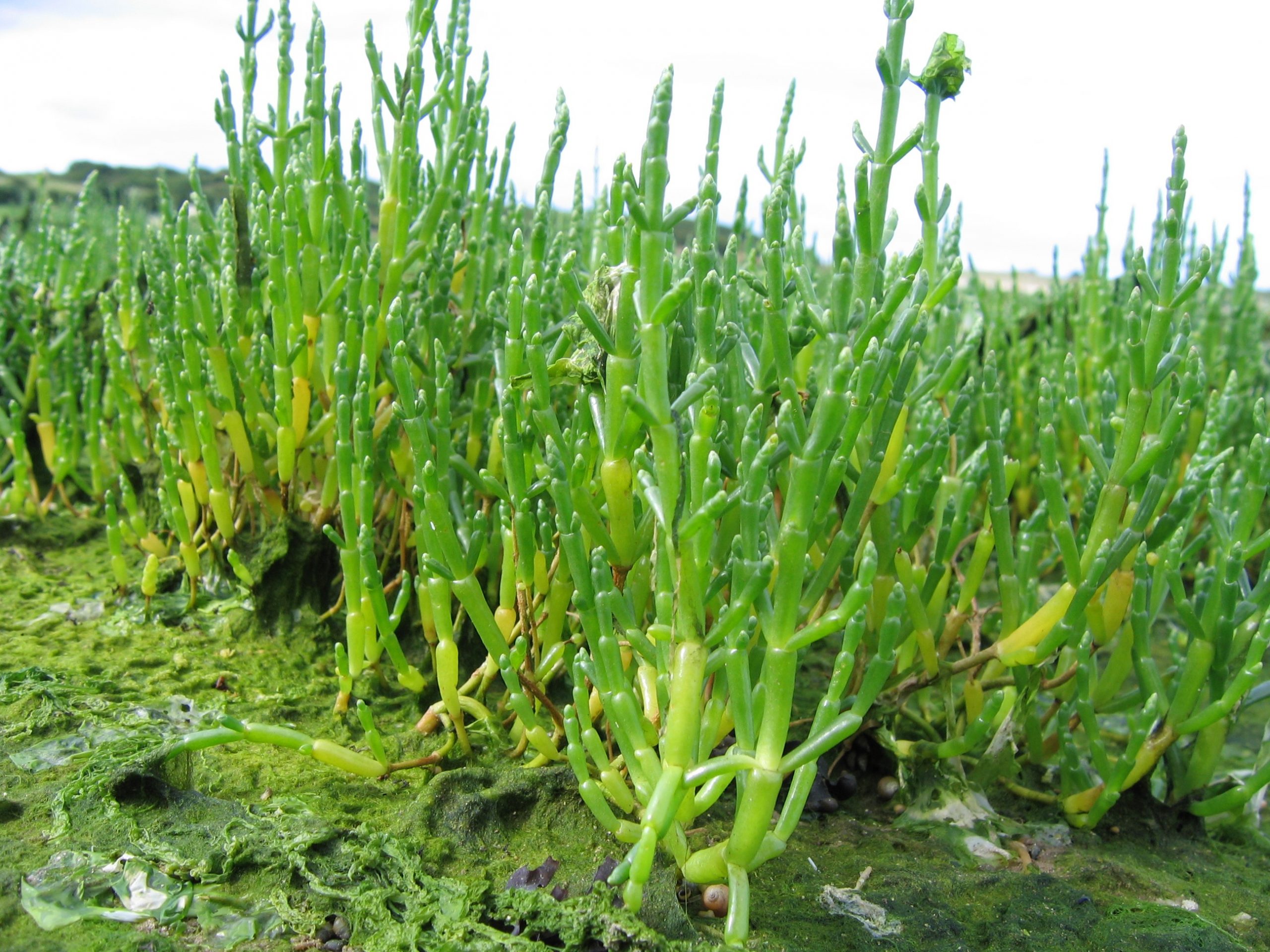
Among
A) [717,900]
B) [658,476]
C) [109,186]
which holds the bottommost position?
[717,900]

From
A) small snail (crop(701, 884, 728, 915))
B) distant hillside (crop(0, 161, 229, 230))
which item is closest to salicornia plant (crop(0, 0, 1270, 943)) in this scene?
small snail (crop(701, 884, 728, 915))

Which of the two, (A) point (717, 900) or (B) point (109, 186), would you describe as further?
(B) point (109, 186)

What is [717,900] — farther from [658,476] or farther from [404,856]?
[658,476]

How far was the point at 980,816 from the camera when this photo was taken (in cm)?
153

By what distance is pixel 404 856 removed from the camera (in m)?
1.18

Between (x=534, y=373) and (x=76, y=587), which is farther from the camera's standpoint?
(x=76, y=587)

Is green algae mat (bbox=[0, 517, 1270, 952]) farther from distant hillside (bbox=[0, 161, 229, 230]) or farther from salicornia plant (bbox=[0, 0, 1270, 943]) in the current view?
distant hillside (bbox=[0, 161, 229, 230])

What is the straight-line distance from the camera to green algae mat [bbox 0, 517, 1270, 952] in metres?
1.05

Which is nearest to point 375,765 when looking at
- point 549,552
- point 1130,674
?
point 549,552

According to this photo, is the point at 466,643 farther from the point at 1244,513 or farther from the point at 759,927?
the point at 1244,513

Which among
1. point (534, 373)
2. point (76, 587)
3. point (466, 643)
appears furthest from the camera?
point (76, 587)

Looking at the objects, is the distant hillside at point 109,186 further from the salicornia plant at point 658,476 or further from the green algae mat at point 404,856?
the green algae mat at point 404,856

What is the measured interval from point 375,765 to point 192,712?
1.33ft

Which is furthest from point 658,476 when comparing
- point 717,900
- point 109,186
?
point 109,186
